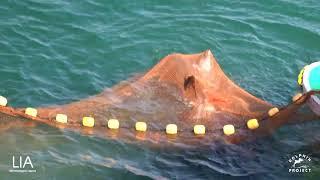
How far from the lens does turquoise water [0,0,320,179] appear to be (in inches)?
348

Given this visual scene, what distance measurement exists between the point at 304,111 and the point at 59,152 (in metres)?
4.21

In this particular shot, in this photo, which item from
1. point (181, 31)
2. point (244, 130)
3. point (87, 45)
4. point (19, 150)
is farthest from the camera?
point (181, 31)

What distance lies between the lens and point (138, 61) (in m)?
11.9

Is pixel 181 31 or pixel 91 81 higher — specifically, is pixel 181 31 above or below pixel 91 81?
above

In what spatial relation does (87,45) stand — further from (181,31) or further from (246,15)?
(246,15)

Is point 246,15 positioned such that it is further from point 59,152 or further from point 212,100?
point 59,152

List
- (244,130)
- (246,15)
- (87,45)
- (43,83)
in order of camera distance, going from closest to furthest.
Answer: (244,130) → (43,83) → (87,45) → (246,15)

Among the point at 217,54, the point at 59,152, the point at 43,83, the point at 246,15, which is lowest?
the point at 59,152

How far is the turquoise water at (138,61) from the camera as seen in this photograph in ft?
29.0

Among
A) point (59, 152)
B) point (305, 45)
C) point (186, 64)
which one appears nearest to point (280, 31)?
point (305, 45)

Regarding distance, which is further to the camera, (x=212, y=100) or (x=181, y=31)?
(x=181, y=31)

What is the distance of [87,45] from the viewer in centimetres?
1216

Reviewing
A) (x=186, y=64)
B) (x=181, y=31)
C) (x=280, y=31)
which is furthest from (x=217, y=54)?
(x=186, y=64)

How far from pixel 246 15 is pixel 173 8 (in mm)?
1918
